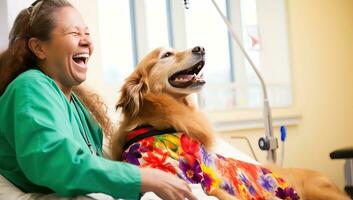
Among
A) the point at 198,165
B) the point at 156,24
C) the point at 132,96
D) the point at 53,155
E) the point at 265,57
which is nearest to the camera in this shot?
the point at 53,155

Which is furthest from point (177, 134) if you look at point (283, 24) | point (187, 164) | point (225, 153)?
point (283, 24)

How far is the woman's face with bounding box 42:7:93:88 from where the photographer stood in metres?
1.12

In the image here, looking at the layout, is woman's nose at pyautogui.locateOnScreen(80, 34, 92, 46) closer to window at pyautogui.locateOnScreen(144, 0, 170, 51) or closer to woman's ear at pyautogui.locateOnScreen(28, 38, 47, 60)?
woman's ear at pyautogui.locateOnScreen(28, 38, 47, 60)

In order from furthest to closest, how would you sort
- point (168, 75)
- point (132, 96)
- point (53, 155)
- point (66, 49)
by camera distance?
point (168, 75) → point (132, 96) → point (66, 49) → point (53, 155)

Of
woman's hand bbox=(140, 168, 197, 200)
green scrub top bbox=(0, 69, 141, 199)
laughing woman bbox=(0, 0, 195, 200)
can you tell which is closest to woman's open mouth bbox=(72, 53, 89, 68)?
laughing woman bbox=(0, 0, 195, 200)

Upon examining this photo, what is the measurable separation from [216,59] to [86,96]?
1718 mm

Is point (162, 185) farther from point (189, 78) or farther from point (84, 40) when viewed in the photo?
point (189, 78)

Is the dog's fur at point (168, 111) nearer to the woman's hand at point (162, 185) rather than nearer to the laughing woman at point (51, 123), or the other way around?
the laughing woman at point (51, 123)

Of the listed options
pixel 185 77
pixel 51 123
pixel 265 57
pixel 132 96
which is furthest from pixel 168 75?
pixel 265 57

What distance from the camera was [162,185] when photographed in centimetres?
85

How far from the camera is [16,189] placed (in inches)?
39.2

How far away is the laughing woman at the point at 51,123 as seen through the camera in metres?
0.82

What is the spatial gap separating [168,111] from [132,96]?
0.14 meters

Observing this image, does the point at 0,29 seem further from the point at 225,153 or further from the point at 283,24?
the point at 283,24
